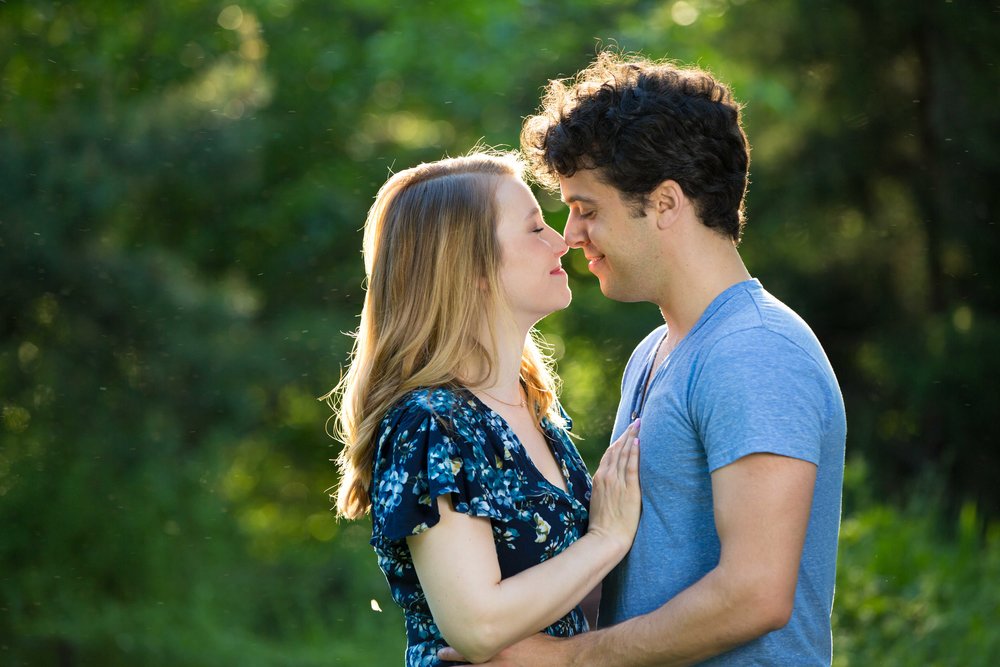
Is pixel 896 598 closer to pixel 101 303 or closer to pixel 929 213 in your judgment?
pixel 929 213

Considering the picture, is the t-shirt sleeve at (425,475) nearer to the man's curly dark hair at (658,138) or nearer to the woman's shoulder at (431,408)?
the woman's shoulder at (431,408)

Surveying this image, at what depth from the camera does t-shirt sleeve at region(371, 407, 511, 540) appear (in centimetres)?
214

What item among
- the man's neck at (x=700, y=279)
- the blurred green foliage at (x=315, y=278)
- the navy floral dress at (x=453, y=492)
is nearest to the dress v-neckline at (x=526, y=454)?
the navy floral dress at (x=453, y=492)

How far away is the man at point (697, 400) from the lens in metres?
2.07

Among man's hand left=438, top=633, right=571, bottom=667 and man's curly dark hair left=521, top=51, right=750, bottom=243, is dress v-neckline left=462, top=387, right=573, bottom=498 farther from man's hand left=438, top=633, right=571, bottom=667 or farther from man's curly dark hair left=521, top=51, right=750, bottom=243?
man's curly dark hair left=521, top=51, right=750, bottom=243

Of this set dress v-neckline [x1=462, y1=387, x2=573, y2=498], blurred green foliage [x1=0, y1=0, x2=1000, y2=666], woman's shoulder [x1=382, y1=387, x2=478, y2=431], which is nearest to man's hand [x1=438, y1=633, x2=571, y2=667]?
dress v-neckline [x1=462, y1=387, x2=573, y2=498]

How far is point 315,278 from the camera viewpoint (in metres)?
8.38

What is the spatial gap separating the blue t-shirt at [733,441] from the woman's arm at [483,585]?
0.51ft

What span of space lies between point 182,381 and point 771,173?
4.59m

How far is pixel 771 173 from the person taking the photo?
8.44 m

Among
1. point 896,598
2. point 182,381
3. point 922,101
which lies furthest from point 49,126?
point 922,101

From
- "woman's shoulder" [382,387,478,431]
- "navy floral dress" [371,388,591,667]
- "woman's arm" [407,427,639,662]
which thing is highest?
"woman's shoulder" [382,387,478,431]

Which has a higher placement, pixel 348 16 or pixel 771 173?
pixel 348 16

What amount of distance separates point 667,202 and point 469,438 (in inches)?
27.2
